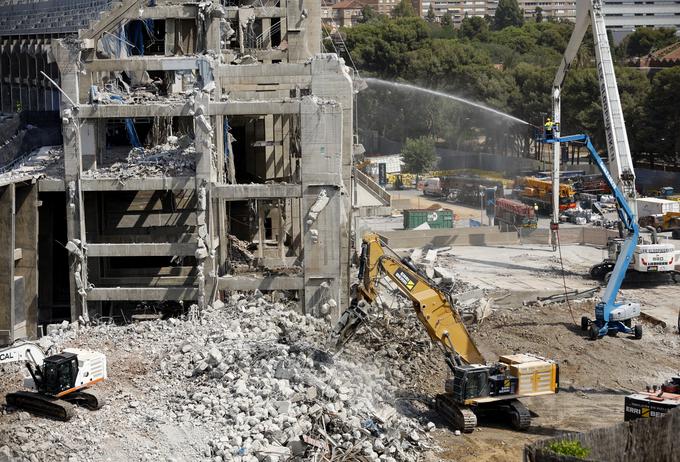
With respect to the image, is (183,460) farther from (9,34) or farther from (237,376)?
(9,34)

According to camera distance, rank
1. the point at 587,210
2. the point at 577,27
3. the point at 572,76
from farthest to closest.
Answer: the point at 572,76, the point at 587,210, the point at 577,27

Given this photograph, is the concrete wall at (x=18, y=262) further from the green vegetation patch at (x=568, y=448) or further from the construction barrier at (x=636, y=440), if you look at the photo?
the construction barrier at (x=636, y=440)

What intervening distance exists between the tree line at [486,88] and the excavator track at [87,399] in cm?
6162

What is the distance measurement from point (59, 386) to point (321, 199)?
37.4 ft

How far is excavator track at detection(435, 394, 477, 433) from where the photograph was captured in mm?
26281

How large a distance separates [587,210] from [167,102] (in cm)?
3605

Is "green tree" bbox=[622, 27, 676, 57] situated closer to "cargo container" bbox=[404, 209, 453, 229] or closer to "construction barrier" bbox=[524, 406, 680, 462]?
"cargo container" bbox=[404, 209, 453, 229]

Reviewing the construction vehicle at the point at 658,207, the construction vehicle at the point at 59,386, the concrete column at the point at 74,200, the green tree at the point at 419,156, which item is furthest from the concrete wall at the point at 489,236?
the construction vehicle at the point at 59,386

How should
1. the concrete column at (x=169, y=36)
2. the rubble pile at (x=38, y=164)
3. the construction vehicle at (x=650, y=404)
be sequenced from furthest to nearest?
1. the concrete column at (x=169, y=36)
2. the rubble pile at (x=38, y=164)
3. the construction vehicle at (x=650, y=404)

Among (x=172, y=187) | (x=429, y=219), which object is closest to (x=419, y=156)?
(x=429, y=219)

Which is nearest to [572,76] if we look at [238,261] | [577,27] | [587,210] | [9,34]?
[587,210]

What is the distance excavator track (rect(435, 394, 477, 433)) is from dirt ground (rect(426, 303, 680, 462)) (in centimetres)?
28

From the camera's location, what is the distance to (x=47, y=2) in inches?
2040

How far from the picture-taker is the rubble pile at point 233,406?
2298cm
